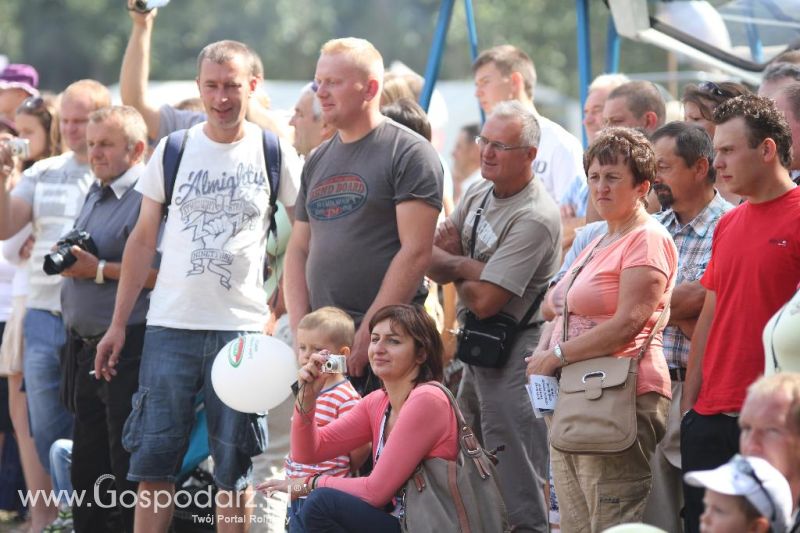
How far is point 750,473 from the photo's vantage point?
2.90 meters

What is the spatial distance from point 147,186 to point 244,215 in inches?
18.6

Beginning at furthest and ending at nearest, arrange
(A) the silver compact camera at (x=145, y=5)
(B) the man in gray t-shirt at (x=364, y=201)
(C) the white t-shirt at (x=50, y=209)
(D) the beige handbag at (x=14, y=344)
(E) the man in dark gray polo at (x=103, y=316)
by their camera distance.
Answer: (D) the beige handbag at (x=14, y=344)
(C) the white t-shirt at (x=50, y=209)
(A) the silver compact camera at (x=145, y=5)
(E) the man in dark gray polo at (x=103, y=316)
(B) the man in gray t-shirt at (x=364, y=201)

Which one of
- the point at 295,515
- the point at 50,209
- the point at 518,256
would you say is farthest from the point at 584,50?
the point at 295,515

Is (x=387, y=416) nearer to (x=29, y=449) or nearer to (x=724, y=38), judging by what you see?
(x=29, y=449)

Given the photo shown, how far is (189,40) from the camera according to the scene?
36.5 meters

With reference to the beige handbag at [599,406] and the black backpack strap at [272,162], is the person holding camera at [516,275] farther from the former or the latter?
the beige handbag at [599,406]

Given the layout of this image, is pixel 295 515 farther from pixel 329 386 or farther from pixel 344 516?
pixel 329 386

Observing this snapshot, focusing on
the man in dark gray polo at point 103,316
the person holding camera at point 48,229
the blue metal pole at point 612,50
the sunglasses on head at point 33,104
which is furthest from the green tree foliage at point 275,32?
the man in dark gray polo at point 103,316

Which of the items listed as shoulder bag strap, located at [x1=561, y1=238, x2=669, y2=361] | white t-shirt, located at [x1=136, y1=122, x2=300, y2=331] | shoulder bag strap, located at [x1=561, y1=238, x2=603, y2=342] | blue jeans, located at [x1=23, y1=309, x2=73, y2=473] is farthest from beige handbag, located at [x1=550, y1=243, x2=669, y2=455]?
blue jeans, located at [x1=23, y1=309, x2=73, y2=473]

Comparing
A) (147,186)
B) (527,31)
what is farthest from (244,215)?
(527,31)

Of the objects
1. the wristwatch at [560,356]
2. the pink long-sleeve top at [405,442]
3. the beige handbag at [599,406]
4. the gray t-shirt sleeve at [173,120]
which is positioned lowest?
the pink long-sleeve top at [405,442]

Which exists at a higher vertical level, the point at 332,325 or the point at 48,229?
the point at 48,229

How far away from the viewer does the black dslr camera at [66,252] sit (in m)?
5.79

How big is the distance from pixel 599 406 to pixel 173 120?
3.20m
